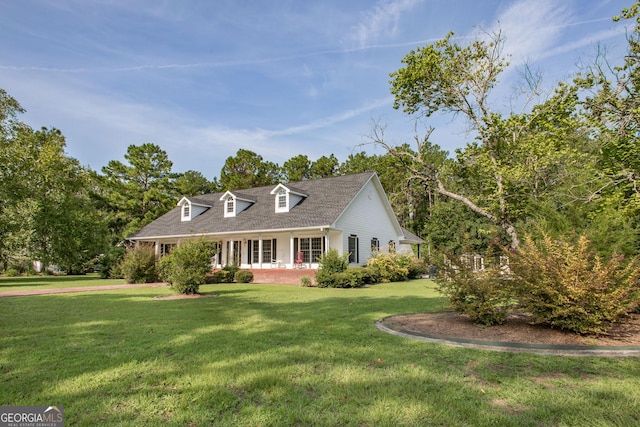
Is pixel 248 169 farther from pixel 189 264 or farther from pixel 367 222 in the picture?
pixel 189 264

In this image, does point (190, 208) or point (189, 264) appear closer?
point (189, 264)

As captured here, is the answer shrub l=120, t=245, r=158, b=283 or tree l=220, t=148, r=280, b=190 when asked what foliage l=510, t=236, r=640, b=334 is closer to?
shrub l=120, t=245, r=158, b=283

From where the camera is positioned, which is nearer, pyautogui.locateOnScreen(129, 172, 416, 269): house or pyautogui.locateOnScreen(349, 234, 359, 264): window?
pyautogui.locateOnScreen(129, 172, 416, 269): house

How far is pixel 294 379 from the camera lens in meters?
4.12

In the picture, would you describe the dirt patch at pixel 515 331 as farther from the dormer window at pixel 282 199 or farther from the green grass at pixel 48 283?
the green grass at pixel 48 283

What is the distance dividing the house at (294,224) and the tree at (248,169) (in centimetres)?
2038

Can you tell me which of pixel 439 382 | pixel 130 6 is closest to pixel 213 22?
pixel 130 6

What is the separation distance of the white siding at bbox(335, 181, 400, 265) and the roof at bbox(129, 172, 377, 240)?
847 millimetres

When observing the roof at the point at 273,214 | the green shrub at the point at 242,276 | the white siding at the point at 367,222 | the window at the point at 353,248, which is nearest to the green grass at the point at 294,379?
the green shrub at the point at 242,276

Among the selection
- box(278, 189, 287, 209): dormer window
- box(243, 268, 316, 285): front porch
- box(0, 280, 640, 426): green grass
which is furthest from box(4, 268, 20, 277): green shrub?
box(0, 280, 640, 426): green grass

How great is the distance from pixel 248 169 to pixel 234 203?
24.7 meters

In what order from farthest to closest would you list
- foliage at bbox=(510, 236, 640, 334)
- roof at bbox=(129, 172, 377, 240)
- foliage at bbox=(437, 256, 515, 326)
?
roof at bbox=(129, 172, 377, 240)
foliage at bbox=(437, 256, 515, 326)
foliage at bbox=(510, 236, 640, 334)

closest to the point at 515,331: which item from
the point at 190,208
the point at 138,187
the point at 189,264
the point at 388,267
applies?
the point at 189,264

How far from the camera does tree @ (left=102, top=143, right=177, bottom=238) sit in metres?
40.8
